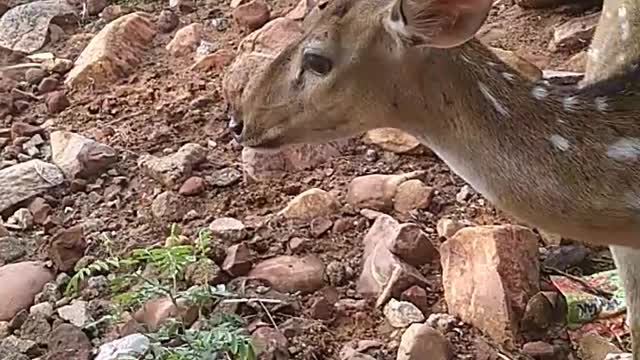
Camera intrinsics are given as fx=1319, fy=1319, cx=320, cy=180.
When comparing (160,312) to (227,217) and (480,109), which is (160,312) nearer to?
(227,217)

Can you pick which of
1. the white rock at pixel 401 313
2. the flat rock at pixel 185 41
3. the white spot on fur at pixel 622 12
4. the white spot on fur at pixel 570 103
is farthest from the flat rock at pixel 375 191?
the flat rock at pixel 185 41

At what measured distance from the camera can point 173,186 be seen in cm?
338

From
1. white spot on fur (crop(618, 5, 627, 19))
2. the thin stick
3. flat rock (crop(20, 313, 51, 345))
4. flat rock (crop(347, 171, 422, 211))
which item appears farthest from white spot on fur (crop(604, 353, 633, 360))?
flat rock (crop(20, 313, 51, 345))

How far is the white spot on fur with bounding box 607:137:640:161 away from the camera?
237 centimetres

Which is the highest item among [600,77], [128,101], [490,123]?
[490,123]

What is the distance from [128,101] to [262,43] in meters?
0.42

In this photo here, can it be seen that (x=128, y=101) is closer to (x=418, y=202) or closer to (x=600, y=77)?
(x=418, y=202)

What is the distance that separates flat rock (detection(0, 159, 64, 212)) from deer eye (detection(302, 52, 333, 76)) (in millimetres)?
1173

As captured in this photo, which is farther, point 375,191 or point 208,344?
point 375,191

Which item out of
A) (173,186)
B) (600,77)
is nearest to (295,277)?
(173,186)

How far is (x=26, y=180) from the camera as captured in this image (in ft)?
11.2

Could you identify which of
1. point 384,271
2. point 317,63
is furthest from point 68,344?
point 317,63

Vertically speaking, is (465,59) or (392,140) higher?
(465,59)

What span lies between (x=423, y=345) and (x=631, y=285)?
0.44 m
